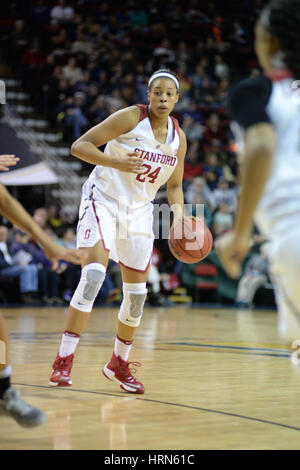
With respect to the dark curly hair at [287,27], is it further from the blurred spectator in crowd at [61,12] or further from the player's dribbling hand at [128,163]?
the blurred spectator in crowd at [61,12]

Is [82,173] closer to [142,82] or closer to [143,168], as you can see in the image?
[142,82]

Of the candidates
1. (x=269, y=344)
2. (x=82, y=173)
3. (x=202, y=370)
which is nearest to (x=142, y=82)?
(x=82, y=173)

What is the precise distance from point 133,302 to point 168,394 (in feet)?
2.22

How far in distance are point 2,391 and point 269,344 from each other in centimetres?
446

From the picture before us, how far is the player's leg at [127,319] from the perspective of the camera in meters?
4.91

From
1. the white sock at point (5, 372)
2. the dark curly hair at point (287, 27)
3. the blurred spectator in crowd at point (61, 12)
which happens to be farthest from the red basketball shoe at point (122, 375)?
the blurred spectator in crowd at point (61, 12)

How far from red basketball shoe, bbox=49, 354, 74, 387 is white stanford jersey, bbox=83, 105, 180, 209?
113 cm

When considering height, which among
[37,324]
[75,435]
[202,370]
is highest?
[75,435]

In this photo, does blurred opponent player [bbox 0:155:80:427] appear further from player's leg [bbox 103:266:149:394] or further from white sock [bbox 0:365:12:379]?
player's leg [bbox 103:266:149:394]

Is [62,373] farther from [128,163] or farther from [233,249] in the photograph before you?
[233,249]

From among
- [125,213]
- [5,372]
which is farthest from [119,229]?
[5,372]

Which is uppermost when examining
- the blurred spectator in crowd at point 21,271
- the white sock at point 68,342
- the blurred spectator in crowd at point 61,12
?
the blurred spectator in crowd at point 61,12

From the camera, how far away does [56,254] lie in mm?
2834

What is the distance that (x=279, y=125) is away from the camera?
8.03 feet
